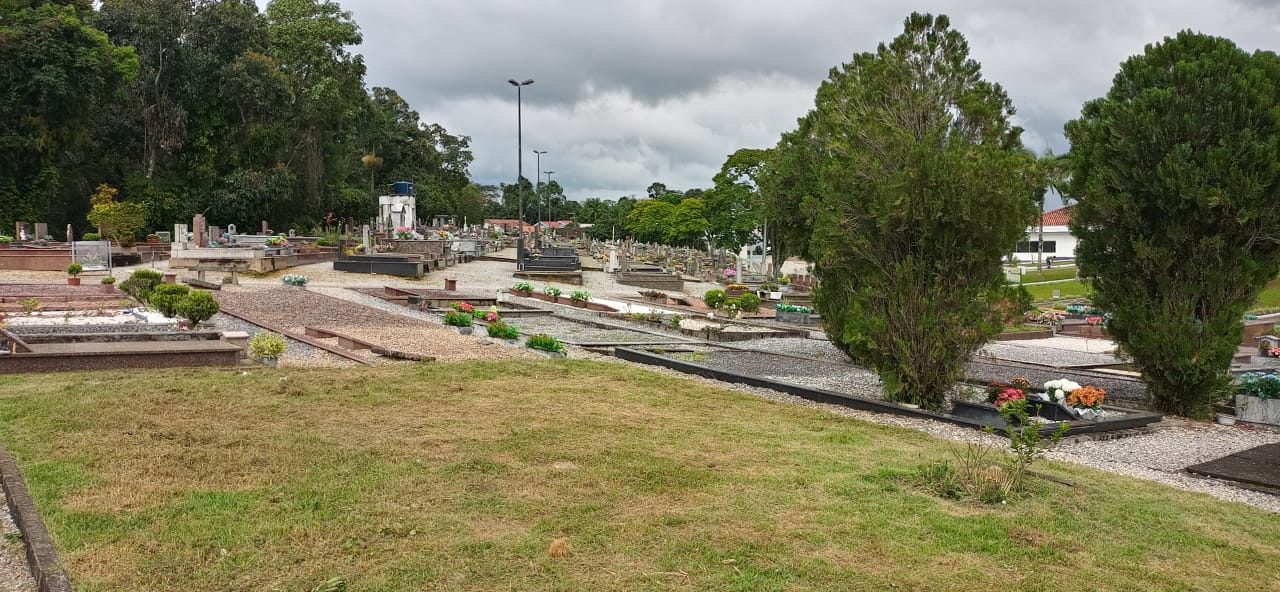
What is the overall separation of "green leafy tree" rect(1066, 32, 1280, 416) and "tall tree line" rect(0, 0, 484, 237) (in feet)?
133

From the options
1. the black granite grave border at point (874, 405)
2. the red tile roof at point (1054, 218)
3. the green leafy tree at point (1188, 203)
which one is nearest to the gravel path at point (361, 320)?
the black granite grave border at point (874, 405)

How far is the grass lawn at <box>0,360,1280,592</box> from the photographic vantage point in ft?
15.1

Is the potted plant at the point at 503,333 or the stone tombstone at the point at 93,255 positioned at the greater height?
the stone tombstone at the point at 93,255

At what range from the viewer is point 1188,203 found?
34.4 ft

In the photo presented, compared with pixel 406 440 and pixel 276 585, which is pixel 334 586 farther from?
pixel 406 440

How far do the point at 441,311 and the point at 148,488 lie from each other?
1452 cm

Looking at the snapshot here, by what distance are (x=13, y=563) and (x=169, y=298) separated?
1094 centimetres

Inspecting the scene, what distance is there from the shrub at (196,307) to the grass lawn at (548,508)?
4973mm

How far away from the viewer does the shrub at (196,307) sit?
14.0 metres

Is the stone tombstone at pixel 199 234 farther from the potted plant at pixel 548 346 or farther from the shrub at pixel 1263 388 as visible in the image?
the shrub at pixel 1263 388

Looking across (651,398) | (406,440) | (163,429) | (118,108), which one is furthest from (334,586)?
(118,108)

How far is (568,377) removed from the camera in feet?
39.3

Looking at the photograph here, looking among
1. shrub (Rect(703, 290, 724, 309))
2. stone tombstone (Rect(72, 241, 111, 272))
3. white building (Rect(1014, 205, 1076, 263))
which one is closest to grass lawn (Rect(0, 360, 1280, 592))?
shrub (Rect(703, 290, 724, 309))

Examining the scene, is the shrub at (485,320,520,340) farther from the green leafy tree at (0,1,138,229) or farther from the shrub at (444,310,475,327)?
the green leafy tree at (0,1,138,229)
